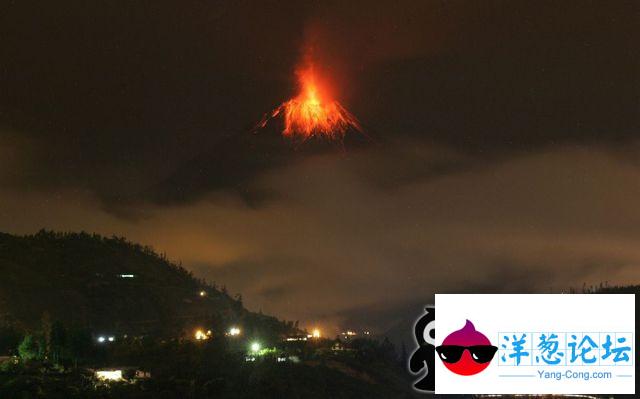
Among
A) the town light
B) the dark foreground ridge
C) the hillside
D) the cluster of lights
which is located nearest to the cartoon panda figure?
the dark foreground ridge

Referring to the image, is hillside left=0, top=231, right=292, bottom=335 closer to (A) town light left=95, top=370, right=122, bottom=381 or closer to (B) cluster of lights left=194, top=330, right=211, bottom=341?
(B) cluster of lights left=194, top=330, right=211, bottom=341

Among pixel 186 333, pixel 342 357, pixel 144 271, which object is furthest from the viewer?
pixel 144 271

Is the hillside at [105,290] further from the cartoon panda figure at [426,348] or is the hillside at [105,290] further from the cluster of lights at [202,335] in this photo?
the cartoon panda figure at [426,348]

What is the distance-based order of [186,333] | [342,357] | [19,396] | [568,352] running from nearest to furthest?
[568,352], [19,396], [342,357], [186,333]

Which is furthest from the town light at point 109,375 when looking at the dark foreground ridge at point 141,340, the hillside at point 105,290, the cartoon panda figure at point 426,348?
the cartoon panda figure at point 426,348

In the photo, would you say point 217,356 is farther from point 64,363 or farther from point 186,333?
point 186,333

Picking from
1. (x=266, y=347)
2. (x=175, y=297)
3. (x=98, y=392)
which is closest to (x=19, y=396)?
(x=98, y=392)

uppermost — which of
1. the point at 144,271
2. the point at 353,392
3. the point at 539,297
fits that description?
the point at 144,271
